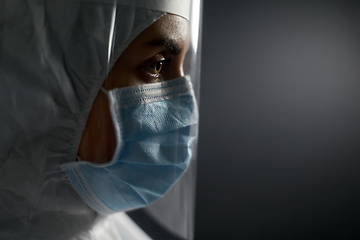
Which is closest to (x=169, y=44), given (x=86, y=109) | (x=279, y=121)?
(x=86, y=109)

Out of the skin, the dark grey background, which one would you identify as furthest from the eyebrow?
the dark grey background

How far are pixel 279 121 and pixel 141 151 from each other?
1269mm

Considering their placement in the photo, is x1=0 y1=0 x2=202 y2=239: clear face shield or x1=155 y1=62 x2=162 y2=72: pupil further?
x1=155 y1=62 x2=162 y2=72: pupil

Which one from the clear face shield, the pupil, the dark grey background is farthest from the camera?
the dark grey background

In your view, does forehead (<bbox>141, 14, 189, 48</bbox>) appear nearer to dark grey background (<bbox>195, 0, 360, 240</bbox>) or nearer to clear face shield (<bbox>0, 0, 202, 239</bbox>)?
clear face shield (<bbox>0, 0, 202, 239</bbox>)

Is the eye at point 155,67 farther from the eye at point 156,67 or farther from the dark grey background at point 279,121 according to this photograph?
the dark grey background at point 279,121

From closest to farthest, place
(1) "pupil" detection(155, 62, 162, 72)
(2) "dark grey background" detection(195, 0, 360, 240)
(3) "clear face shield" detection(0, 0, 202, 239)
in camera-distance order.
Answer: (3) "clear face shield" detection(0, 0, 202, 239), (1) "pupil" detection(155, 62, 162, 72), (2) "dark grey background" detection(195, 0, 360, 240)

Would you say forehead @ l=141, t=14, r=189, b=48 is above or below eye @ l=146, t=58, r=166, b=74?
above

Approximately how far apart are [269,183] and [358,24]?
42.6 inches

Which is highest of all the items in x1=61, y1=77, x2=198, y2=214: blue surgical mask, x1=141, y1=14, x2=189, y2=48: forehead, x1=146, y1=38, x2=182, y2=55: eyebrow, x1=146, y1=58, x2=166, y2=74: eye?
x1=141, y1=14, x2=189, y2=48: forehead

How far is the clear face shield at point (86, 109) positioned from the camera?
59 centimetres

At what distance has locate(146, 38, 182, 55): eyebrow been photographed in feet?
2.15

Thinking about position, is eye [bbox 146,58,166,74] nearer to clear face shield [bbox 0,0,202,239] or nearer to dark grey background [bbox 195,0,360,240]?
clear face shield [bbox 0,0,202,239]

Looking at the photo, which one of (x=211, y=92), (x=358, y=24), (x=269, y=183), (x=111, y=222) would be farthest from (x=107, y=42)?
(x=358, y=24)
